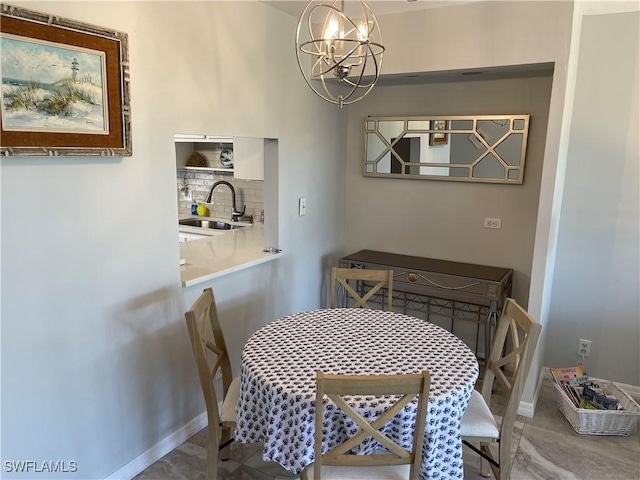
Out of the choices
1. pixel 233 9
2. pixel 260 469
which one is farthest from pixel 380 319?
pixel 233 9

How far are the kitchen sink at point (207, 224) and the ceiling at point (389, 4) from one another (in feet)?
6.49

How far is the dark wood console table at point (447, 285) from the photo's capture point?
3098mm

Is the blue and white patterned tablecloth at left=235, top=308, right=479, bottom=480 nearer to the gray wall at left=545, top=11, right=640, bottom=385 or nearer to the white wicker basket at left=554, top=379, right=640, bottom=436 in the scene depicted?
the white wicker basket at left=554, top=379, right=640, bottom=436

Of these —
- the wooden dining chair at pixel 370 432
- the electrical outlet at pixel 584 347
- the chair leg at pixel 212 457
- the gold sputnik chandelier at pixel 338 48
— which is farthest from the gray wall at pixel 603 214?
the chair leg at pixel 212 457

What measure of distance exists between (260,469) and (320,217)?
73.0 inches

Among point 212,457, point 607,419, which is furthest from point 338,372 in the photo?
point 607,419

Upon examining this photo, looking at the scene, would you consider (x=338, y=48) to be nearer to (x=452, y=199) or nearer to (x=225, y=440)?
(x=452, y=199)

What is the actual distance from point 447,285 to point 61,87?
8.29ft

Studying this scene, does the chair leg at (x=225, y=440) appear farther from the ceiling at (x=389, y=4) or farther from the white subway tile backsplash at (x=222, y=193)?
the ceiling at (x=389, y=4)

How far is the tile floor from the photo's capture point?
232 centimetres

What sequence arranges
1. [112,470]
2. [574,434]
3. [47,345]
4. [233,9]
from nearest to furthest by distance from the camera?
[47,345] → [112,470] → [233,9] → [574,434]

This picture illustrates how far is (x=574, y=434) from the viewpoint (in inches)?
106

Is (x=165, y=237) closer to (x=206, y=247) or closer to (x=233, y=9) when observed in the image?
(x=206, y=247)

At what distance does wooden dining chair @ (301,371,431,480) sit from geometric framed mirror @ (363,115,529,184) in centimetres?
219
